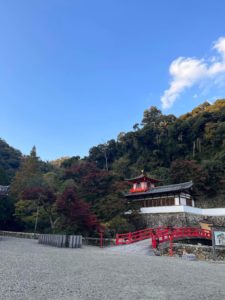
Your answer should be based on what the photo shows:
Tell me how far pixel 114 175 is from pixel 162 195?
5.33 metres

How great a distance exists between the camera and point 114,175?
25547 mm

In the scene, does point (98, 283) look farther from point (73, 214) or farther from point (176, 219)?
point (176, 219)

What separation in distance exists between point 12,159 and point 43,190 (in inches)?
1648

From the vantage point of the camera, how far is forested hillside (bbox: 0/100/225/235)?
2055 centimetres

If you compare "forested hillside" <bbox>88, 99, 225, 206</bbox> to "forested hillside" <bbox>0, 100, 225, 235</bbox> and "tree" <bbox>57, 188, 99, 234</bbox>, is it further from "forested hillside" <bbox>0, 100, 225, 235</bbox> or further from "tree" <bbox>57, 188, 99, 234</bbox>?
"tree" <bbox>57, 188, 99, 234</bbox>

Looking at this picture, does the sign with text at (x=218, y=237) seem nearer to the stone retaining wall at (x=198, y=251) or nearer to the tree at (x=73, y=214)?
the stone retaining wall at (x=198, y=251)

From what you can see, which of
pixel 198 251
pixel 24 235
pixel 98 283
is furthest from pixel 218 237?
pixel 24 235

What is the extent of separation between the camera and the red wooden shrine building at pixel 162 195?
2534 cm

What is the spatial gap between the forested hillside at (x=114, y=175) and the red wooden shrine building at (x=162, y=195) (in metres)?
2.23

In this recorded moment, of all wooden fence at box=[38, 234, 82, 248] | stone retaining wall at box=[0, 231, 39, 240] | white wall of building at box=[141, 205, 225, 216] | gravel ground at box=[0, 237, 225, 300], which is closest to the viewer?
gravel ground at box=[0, 237, 225, 300]

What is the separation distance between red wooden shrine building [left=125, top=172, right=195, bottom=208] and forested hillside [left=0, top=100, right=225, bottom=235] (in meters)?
2.23

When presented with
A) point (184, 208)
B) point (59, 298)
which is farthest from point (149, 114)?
point (59, 298)

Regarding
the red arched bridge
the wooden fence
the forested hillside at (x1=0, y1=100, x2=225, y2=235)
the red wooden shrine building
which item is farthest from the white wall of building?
the wooden fence

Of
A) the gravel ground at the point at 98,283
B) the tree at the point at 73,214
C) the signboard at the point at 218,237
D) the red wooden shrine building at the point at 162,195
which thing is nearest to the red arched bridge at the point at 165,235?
the tree at the point at 73,214
